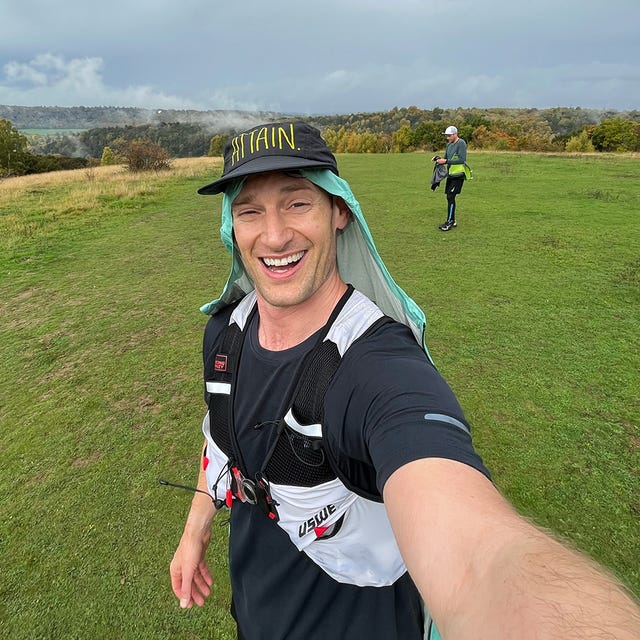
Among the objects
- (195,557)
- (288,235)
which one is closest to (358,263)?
(288,235)

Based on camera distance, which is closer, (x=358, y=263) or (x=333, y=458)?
(x=333, y=458)

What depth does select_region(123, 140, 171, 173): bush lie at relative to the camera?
22.1 metres

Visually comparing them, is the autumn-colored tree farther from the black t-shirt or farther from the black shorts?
the black t-shirt

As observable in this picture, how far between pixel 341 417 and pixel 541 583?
2.03 ft

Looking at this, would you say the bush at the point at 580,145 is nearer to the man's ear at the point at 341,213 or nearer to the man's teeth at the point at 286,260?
the man's ear at the point at 341,213

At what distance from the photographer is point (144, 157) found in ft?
72.8

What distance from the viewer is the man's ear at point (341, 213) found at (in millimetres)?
1662

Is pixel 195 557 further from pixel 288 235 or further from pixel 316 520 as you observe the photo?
pixel 288 235

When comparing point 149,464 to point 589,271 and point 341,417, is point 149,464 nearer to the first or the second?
point 341,417

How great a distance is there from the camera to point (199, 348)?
506cm

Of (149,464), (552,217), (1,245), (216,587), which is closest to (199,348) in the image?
(149,464)

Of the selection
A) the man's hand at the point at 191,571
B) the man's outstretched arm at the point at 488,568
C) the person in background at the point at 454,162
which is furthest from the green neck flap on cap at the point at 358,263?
the person in background at the point at 454,162

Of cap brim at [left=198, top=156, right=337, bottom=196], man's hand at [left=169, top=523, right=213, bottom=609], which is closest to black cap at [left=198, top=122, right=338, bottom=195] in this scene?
cap brim at [left=198, top=156, right=337, bottom=196]

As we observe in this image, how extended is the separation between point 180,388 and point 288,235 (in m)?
3.25
